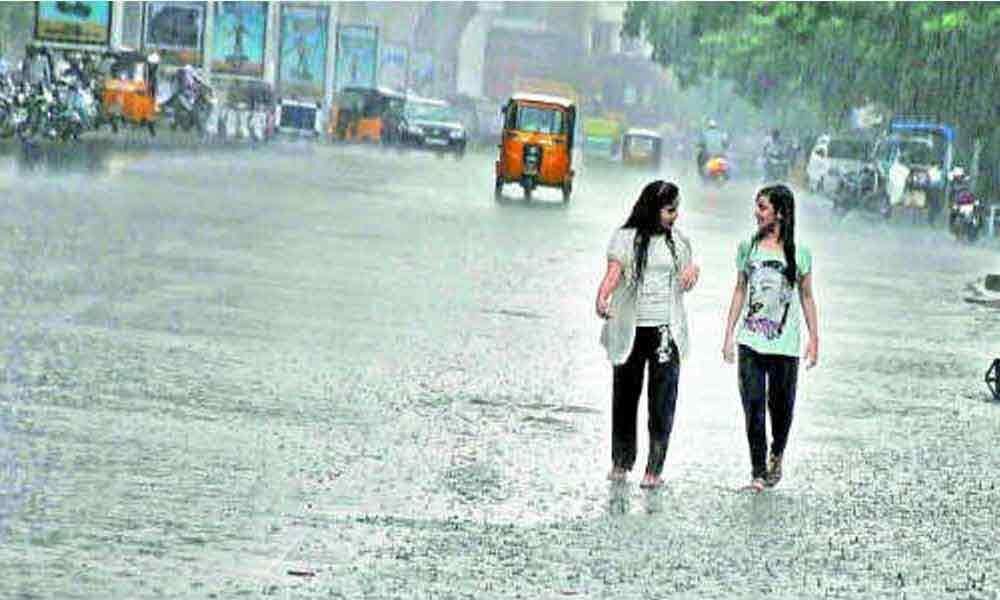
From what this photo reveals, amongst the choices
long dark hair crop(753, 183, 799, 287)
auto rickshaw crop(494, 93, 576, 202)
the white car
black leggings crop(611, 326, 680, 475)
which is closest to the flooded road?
black leggings crop(611, 326, 680, 475)

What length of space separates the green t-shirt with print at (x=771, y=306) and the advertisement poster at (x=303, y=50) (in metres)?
82.8

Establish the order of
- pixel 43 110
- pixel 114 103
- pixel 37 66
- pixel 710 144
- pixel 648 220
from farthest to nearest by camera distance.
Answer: pixel 710 144 < pixel 114 103 < pixel 37 66 < pixel 43 110 < pixel 648 220

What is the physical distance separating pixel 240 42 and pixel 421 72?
266ft

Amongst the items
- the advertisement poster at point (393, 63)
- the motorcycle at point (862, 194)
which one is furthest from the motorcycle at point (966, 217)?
the advertisement poster at point (393, 63)

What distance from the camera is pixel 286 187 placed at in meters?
49.1

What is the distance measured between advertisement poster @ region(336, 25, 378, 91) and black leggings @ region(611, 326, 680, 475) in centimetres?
9434

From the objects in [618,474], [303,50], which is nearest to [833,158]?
[303,50]

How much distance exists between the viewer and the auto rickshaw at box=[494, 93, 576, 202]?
185 ft

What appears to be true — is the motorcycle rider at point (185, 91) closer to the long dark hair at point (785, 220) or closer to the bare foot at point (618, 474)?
the long dark hair at point (785, 220)

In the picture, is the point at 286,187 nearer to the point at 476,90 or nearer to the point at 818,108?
the point at 818,108

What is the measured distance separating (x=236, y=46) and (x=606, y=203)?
36.0 metres

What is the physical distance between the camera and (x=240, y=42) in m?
92.1

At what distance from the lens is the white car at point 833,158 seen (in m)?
73.4

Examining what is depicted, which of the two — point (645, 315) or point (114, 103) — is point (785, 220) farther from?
point (114, 103)
